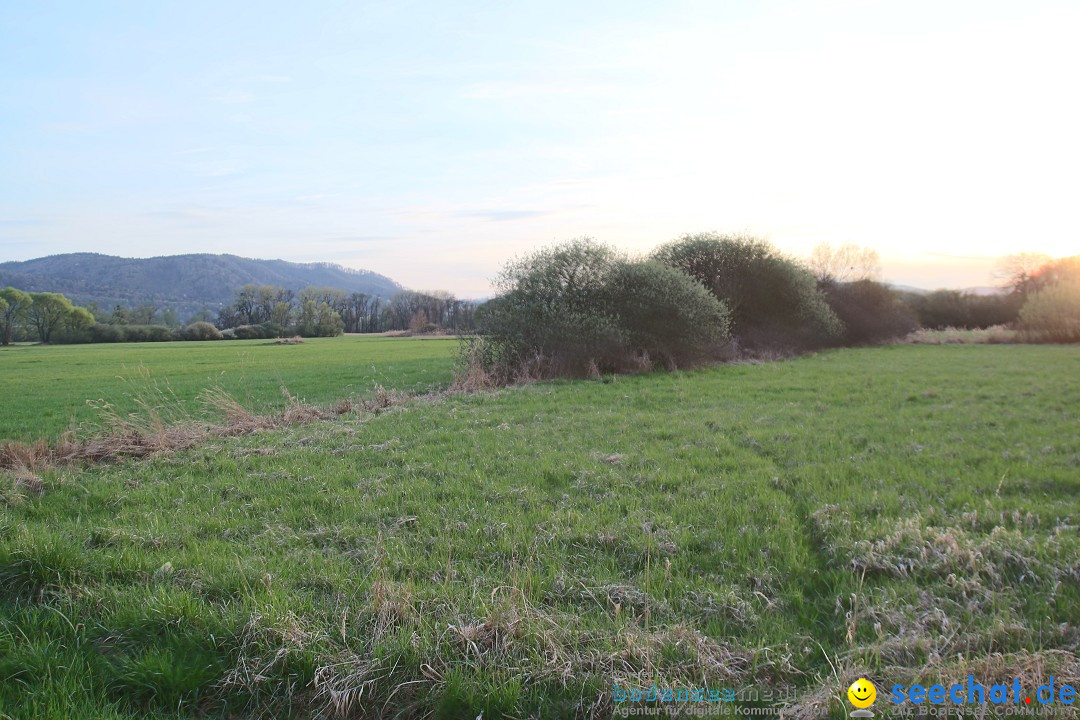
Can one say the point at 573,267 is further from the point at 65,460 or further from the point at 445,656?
the point at 445,656

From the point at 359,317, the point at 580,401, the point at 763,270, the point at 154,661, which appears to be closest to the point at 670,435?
the point at 580,401

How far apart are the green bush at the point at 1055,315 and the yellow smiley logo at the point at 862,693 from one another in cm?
4436

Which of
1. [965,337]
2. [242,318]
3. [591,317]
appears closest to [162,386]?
[591,317]

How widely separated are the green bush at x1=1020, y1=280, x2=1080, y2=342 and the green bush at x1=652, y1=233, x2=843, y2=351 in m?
16.5

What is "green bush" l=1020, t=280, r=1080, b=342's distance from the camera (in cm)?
3519

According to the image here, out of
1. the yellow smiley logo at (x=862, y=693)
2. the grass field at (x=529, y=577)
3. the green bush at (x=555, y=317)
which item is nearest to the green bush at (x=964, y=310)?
the green bush at (x=555, y=317)

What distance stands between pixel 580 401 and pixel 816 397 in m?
5.87

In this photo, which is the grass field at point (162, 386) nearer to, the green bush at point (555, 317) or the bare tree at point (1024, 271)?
the green bush at point (555, 317)

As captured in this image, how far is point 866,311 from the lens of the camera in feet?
128

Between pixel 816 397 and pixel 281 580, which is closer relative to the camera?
pixel 281 580

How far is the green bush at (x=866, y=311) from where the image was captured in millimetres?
38375

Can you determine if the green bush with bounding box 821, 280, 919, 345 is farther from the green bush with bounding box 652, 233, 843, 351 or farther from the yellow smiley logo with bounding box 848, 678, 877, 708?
the yellow smiley logo with bounding box 848, 678, 877, 708

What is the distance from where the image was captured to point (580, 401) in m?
14.4

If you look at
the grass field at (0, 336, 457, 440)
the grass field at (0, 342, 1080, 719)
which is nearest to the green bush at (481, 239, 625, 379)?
the grass field at (0, 336, 457, 440)
